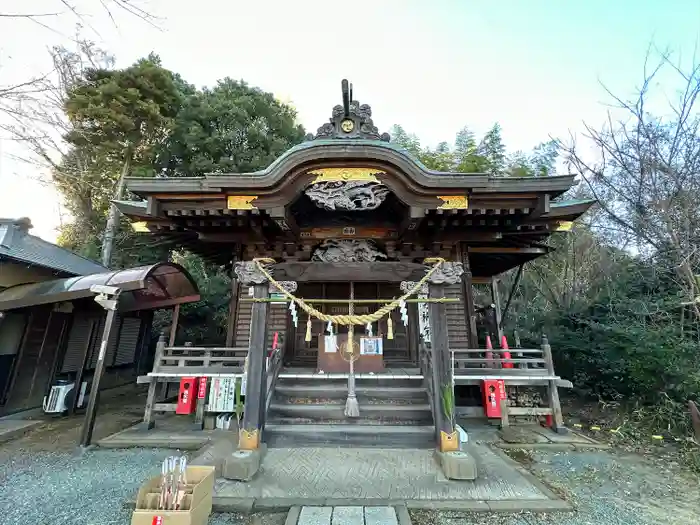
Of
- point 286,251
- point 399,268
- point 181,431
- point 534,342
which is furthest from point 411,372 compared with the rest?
point 534,342

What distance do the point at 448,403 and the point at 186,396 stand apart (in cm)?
498

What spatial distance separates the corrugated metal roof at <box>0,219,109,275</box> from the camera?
764 cm

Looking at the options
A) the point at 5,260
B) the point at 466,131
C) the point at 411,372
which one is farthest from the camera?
the point at 466,131

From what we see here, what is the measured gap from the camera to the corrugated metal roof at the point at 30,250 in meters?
7.64

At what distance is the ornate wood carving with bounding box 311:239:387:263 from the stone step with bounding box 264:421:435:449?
3.26 m

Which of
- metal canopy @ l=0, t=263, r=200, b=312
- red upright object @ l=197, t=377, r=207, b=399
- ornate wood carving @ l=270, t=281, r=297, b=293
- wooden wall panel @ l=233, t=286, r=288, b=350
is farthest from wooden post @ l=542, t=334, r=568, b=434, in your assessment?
metal canopy @ l=0, t=263, r=200, b=312

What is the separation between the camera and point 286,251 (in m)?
7.39

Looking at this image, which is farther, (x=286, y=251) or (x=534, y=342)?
(x=534, y=342)

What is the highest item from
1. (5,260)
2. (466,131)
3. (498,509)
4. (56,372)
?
(466,131)

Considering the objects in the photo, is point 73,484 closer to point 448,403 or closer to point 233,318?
point 233,318

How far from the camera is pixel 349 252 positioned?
6992 millimetres

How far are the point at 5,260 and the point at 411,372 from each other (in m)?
9.43

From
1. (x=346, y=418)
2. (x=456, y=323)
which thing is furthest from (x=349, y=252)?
(x=346, y=418)

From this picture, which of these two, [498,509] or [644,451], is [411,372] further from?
[644,451]
